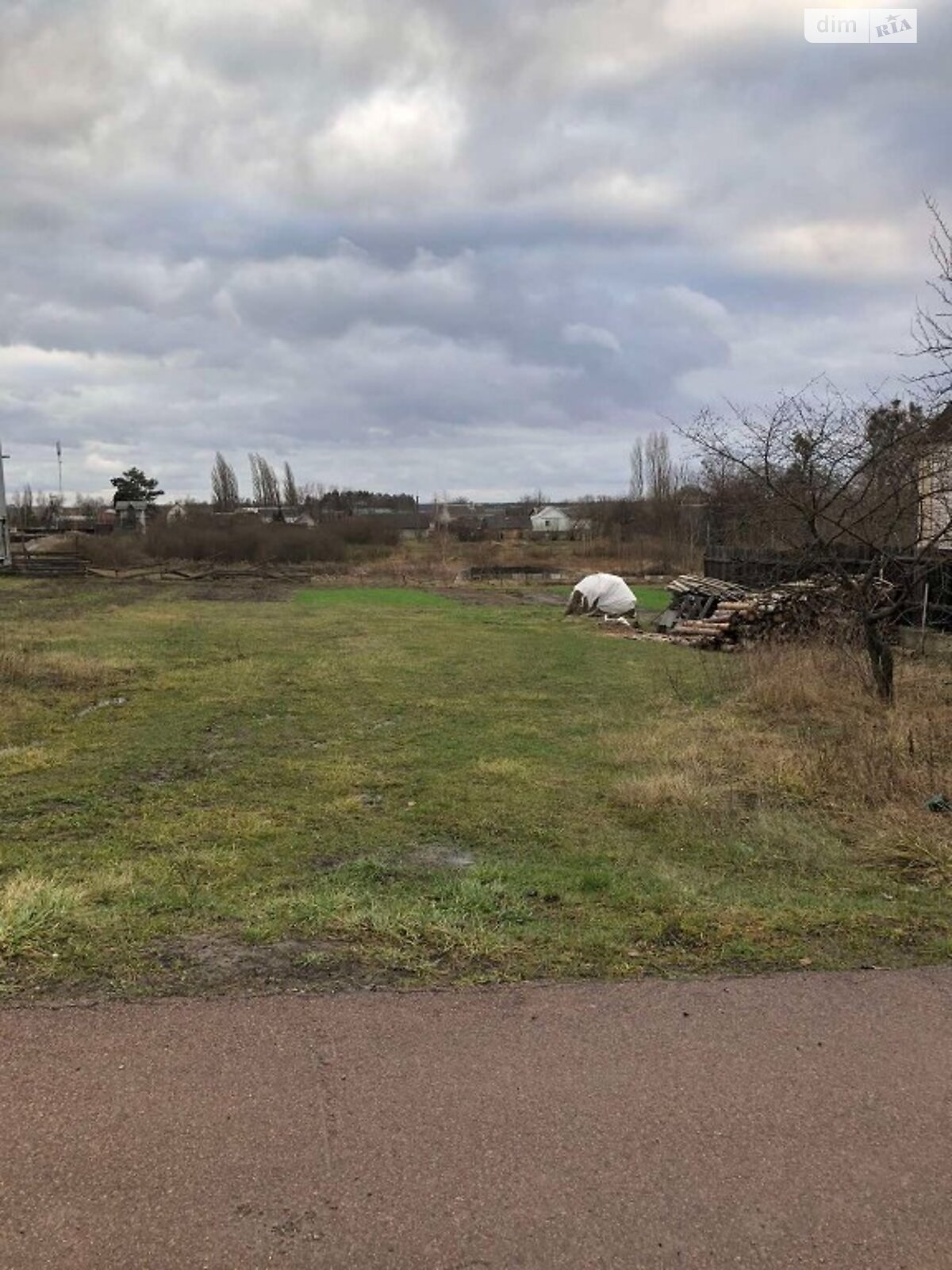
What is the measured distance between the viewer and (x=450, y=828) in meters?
6.59

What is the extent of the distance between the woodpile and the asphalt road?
36.8ft

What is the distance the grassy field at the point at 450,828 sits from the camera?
4043mm

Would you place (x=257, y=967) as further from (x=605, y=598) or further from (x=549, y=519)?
(x=549, y=519)

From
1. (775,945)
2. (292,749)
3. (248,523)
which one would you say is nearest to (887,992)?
(775,945)

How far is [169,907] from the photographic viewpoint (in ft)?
15.0

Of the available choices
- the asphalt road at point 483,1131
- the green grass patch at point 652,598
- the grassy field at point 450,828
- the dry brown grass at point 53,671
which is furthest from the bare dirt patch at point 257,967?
the green grass patch at point 652,598

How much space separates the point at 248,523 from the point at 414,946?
63927 millimetres

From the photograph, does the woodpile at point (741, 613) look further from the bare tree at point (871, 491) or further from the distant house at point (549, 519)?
the distant house at point (549, 519)

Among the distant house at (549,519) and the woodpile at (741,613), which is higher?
the distant house at (549,519)

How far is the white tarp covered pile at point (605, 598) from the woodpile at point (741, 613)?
8.29 ft

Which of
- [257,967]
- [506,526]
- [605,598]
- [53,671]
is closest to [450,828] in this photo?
[257,967]

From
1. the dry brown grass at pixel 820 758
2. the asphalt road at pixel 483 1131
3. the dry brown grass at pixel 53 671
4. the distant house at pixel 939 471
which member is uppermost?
the distant house at pixel 939 471

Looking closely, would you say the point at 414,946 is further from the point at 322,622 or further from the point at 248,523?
the point at 248,523

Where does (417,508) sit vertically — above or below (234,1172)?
above
